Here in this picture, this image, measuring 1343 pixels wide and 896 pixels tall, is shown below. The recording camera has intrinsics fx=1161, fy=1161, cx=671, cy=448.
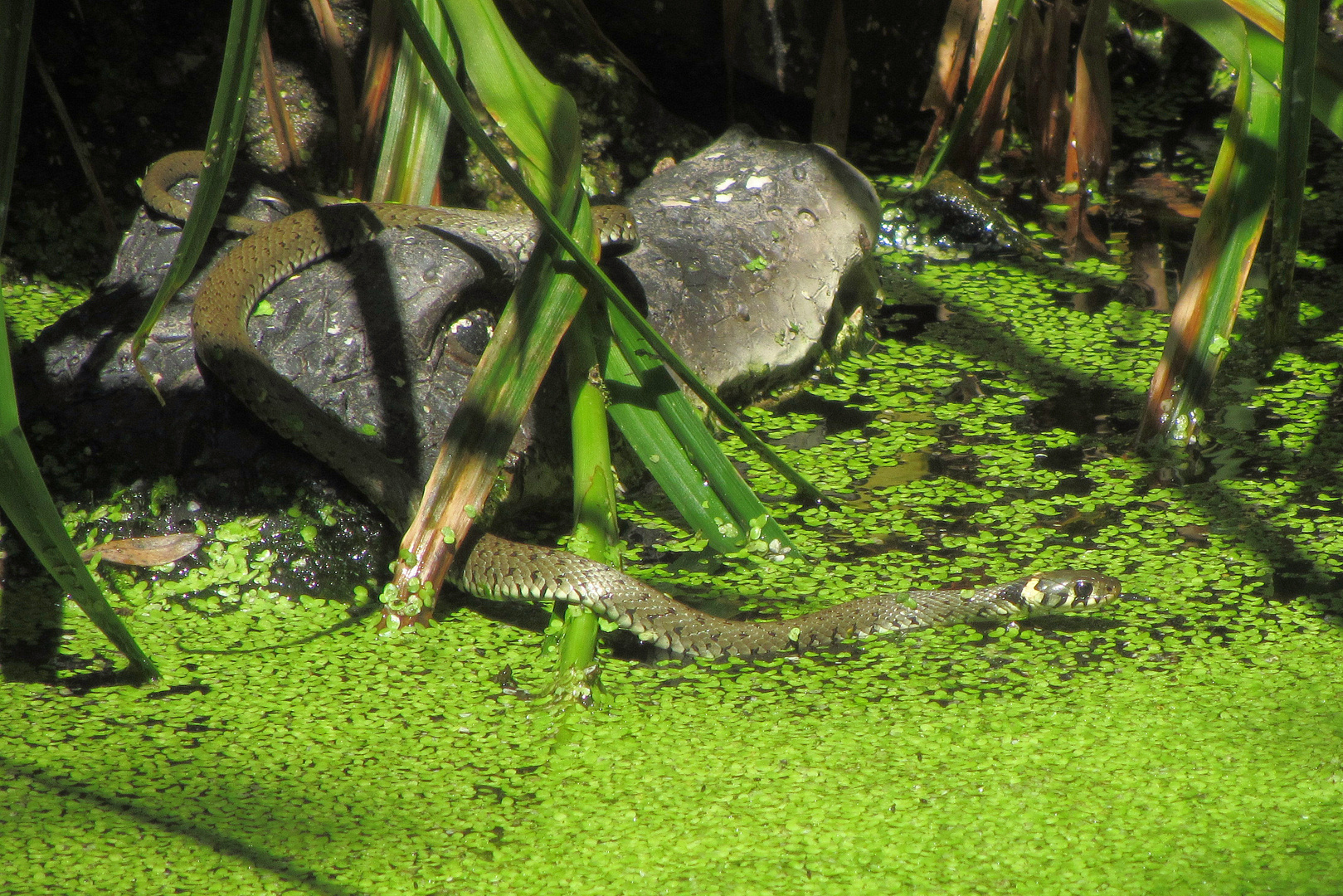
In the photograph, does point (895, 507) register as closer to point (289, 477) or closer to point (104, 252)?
point (289, 477)

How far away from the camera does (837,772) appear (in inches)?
85.0

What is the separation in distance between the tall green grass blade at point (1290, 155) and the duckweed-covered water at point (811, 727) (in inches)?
21.6

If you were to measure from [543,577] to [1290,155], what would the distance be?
1.87 metres

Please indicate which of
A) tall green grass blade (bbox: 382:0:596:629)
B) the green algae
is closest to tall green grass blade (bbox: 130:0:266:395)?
tall green grass blade (bbox: 382:0:596:629)

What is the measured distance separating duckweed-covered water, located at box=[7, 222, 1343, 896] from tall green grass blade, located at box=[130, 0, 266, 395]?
870mm

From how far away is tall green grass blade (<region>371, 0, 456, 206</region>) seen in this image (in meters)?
3.30

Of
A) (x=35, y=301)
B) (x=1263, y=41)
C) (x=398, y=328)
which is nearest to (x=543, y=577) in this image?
(x=398, y=328)

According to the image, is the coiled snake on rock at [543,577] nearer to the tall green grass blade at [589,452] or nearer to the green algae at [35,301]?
the tall green grass blade at [589,452]

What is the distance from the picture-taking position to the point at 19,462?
66.7 inches

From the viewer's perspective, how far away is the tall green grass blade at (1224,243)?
271 cm

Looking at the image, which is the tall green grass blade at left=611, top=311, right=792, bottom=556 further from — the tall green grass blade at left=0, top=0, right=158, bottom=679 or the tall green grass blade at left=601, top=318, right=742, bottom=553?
the tall green grass blade at left=0, top=0, right=158, bottom=679

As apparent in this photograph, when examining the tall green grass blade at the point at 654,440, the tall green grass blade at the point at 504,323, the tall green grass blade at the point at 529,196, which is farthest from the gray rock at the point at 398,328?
the tall green grass blade at the point at 529,196

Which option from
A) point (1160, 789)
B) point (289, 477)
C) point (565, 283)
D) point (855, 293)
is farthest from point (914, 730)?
point (855, 293)

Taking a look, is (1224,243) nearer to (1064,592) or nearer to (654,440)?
(1064,592)
